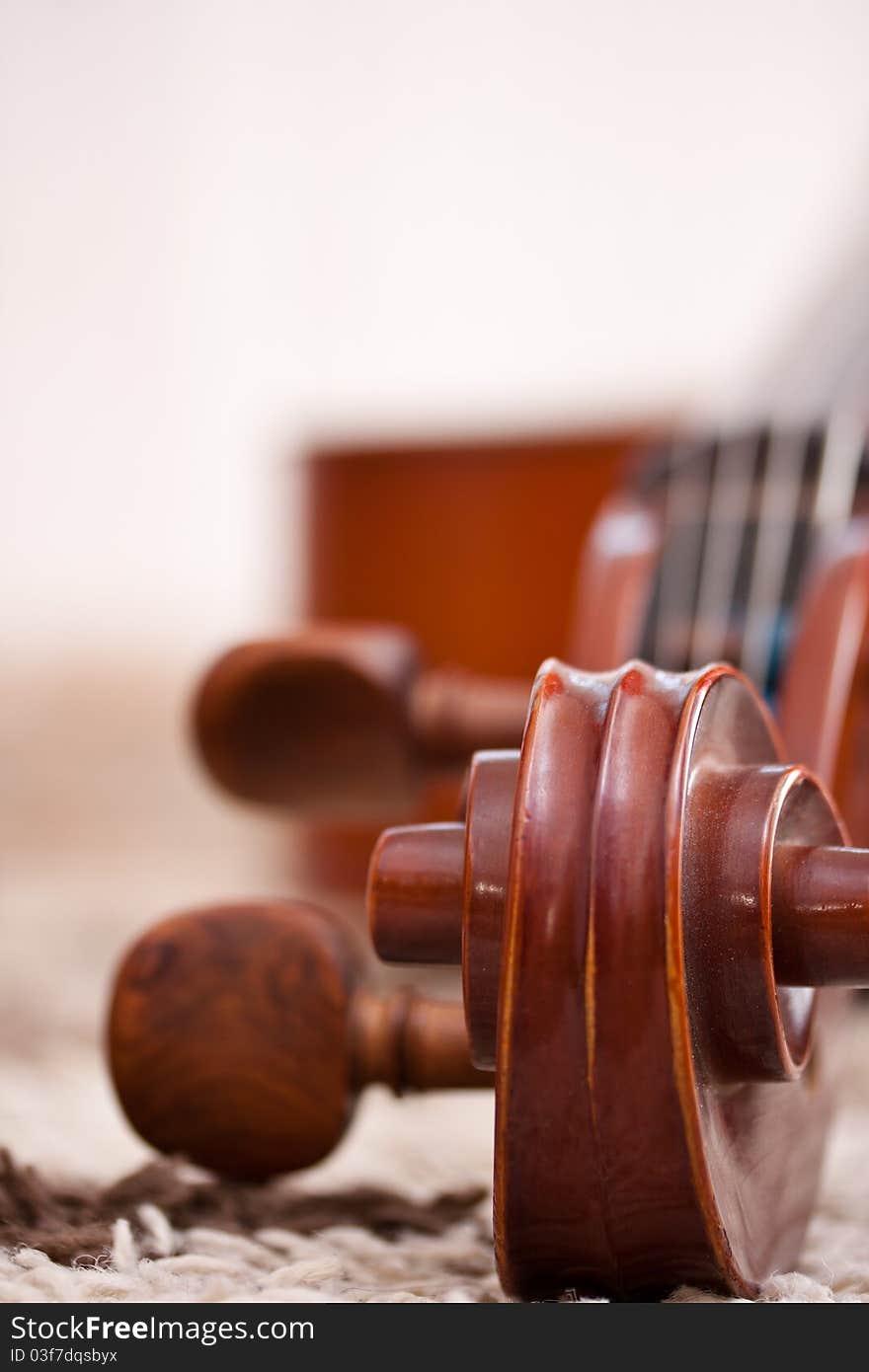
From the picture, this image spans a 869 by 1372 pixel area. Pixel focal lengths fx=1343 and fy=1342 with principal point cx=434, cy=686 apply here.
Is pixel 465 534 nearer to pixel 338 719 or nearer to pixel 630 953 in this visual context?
pixel 338 719

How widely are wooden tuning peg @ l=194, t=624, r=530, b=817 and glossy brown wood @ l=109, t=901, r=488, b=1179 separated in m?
0.13

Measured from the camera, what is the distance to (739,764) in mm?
271

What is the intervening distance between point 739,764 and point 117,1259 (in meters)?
0.16

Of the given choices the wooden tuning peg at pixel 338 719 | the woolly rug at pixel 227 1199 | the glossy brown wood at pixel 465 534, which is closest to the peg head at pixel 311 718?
the wooden tuning peg at pixel 338 719

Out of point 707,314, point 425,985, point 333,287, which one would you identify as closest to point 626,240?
point 707,314

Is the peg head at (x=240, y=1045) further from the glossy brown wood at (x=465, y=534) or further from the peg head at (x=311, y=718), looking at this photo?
the glossy brown wood at (x=465, y=534)

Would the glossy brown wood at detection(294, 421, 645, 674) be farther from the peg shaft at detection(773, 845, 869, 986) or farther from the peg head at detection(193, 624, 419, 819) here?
the peg shaft at detection(773, 845, 869, 986)

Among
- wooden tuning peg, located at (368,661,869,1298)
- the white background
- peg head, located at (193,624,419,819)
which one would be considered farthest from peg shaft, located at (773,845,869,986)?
the white background

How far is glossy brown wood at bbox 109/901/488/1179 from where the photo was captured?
1.08ft

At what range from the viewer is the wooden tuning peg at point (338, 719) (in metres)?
0.45

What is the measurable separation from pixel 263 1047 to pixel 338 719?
0.17 metres

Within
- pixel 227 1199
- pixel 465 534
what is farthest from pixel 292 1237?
pixel 465 534

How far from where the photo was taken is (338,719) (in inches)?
18.8

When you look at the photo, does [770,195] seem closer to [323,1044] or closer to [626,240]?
[626,240]
